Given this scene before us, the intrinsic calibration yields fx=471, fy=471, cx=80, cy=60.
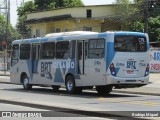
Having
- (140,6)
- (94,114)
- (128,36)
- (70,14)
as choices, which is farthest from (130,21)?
(94,114)

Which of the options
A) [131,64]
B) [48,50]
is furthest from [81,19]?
[131,64]

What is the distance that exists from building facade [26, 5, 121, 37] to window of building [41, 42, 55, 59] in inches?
1196

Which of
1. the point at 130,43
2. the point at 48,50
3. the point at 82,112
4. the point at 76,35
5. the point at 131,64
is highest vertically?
the point at 76,35

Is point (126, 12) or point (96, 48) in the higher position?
point (126, 12)

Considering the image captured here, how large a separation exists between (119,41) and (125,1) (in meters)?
37.1

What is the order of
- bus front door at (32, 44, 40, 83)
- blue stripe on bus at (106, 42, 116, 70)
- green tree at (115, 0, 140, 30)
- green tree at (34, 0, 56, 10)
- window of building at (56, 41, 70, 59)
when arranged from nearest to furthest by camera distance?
blue stripe on bus at (106, 42, 116, 70), window of building at (56, 41, 70, 59), bus front door at (32, 44, 40, 83), green tree at (115, 0, 140, 30), green tree at (34, 0, 56, 10)

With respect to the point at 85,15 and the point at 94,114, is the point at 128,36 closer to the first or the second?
the point at 94,114

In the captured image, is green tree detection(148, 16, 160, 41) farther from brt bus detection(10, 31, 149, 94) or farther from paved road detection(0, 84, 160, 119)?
paved road detection(0, 84, 160, 119)

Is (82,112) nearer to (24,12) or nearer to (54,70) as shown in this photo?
(54,70)

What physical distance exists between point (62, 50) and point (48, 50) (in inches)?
57.9

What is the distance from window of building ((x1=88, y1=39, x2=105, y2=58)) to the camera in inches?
840

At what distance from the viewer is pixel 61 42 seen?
24.2 metres

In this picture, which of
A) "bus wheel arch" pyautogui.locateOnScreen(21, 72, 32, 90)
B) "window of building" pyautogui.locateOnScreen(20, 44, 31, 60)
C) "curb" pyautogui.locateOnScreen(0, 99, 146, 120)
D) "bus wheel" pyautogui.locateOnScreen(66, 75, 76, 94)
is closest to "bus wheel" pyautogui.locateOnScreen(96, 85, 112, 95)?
"bus wheel" pyautogui.locateOnScreen(66, 75, 76, 94)

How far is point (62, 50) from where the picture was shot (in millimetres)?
24047
